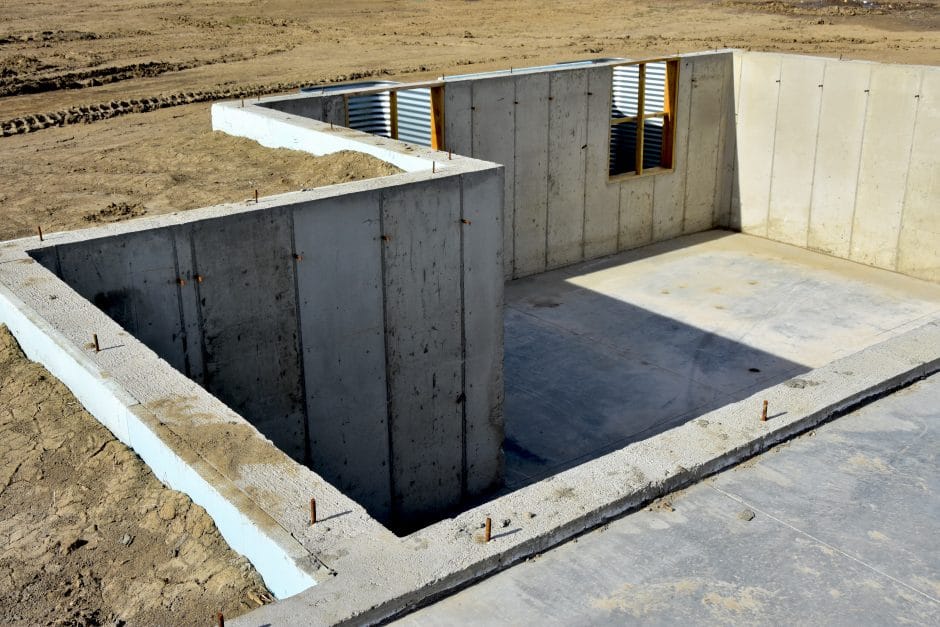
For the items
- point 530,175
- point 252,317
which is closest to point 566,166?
point 530,175

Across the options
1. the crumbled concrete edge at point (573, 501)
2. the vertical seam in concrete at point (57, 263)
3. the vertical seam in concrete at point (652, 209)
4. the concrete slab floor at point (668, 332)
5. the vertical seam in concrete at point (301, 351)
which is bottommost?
the concrete slab floor at point (668, 332)

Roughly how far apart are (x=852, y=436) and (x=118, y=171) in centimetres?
841

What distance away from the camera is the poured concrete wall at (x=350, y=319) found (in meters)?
7.64

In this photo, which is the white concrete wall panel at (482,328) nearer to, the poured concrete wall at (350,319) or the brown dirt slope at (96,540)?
the poured concrete wall at (350,319)

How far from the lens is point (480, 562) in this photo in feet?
13.8

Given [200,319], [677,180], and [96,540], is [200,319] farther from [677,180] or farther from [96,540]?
[677,180]

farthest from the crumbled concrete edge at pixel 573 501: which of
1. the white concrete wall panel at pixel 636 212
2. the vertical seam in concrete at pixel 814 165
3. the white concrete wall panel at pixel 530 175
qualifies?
the vertical seam in concrete at pixel 814 165

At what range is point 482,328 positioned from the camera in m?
9.42

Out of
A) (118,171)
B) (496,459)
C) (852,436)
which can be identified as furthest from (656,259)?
(852,436)

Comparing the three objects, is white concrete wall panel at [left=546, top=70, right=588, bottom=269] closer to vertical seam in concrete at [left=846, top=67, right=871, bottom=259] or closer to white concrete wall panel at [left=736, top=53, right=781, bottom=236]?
white concrete wall panel at [left=736, top=53, right=781, bottom=236]

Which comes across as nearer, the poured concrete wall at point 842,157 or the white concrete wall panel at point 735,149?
the poured concrete wall at point 842,157

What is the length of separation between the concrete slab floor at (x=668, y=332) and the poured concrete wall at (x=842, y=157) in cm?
42

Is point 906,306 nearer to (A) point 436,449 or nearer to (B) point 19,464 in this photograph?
(A) point 436,449

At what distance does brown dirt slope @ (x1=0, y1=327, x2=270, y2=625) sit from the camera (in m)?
4.26
